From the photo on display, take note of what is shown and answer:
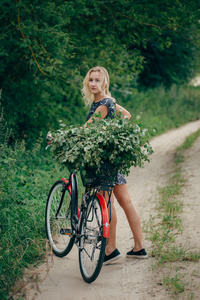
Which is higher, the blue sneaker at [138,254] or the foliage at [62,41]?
the foliage at [62,41]

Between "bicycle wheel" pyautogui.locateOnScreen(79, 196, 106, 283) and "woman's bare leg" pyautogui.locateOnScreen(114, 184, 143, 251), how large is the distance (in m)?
0.38

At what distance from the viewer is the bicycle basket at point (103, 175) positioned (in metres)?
3.22

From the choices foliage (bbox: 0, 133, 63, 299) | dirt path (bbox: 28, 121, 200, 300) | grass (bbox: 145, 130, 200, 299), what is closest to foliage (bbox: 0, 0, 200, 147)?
foliage (bbox: 0, 133, 63, 299)

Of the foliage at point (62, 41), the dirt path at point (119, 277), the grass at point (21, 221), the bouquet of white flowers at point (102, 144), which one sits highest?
the foliage at point (62, 41)

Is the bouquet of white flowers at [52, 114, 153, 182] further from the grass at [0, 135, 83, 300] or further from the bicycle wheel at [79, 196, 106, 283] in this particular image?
the bicycle wheel at [79, 196, 106, 283]

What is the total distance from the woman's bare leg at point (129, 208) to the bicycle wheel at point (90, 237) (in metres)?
0.38

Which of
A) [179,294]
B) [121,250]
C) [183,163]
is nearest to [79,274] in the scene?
[121,250]

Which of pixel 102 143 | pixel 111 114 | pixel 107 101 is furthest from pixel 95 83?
pixel 102 143

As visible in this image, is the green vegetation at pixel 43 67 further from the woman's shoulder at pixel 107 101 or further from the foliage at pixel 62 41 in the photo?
the woman's shoulder at pixel 107 101

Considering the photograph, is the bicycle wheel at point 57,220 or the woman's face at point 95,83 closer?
the woman's face at point 95,83

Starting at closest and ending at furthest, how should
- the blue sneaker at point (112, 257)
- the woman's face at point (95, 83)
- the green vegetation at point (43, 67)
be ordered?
the woman's face at point (95, 83) → the blue sneaker at point (112, 257) → the green vegetation at point (43, 67)

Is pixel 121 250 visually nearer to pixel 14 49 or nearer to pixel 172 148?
pixel 14 49

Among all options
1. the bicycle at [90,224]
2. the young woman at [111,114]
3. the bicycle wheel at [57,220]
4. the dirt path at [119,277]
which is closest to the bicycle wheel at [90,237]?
the bicycle at [90,224]

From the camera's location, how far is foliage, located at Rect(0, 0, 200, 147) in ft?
19.2
